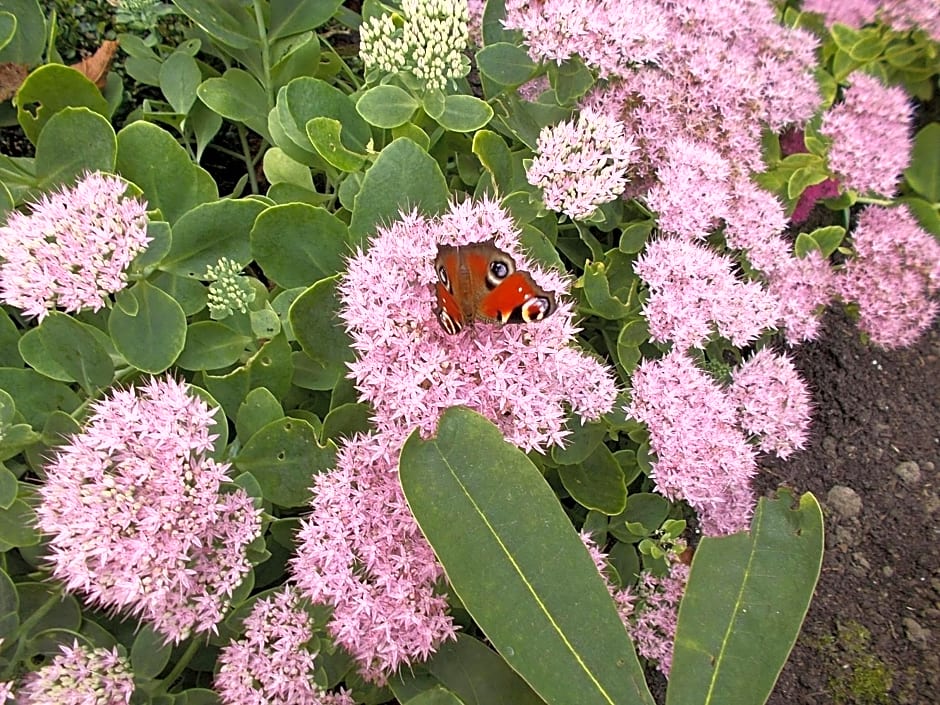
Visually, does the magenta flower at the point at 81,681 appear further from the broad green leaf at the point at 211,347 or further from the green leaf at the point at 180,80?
the green leaf at the point at 180,80

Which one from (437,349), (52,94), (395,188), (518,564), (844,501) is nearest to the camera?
(518,564)

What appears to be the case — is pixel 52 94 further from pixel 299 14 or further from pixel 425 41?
pixel 425 41

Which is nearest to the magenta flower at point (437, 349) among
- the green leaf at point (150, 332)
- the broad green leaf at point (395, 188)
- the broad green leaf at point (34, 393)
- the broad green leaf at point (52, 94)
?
A: the broad green leaf at point (395, 188)

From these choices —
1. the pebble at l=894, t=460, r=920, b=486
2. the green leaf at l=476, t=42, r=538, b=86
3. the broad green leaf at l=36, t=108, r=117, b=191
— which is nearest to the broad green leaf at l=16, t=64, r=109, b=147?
the broad green leaf at l=36, t=108, r=117, b=191

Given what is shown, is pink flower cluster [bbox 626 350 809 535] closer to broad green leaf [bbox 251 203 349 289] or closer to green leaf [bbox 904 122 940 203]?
broad green leaf [bbox 251 203 349 289]

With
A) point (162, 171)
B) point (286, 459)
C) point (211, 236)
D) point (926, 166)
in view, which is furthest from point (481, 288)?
point (926, 166)

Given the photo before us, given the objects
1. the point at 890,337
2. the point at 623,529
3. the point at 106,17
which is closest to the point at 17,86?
the point at 106,17
